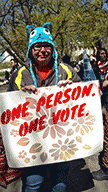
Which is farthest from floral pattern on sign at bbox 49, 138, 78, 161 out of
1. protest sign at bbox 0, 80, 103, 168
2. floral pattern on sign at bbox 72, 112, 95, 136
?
floral pattern on sign at bbox 72, 112, 95, 136

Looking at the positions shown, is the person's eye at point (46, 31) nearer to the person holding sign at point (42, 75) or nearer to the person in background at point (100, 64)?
the person holding sign at point (42, 75)

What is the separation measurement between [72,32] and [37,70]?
7356 mm

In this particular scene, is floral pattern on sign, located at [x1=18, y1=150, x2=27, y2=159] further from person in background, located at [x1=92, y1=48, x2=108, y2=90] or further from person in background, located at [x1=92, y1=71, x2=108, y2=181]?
Answer: person in background, located at [x1=92, y1=48, x2=108, y2=90]

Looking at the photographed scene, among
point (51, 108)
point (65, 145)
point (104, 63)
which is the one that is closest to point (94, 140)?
point (65, 145)

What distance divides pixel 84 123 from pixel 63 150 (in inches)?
13.2

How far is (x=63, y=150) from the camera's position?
5.62ft

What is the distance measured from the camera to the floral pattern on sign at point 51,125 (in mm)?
1680

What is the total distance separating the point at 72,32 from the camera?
851 centimetres

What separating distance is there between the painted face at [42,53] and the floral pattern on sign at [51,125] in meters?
0.46

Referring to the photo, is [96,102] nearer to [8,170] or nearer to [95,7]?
[8,170]

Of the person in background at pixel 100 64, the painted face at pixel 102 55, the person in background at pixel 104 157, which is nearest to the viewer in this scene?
the person in background at pixel 104 157

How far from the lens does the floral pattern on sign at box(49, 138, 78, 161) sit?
1697 mm

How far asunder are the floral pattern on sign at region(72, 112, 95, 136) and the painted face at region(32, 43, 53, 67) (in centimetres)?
66

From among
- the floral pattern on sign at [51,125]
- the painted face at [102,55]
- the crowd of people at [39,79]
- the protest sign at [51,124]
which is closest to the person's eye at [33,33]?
the crowd of people at [39,79]
